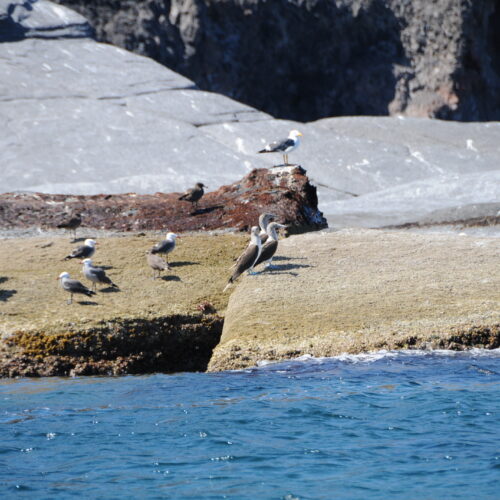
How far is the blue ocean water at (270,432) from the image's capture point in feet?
23.6

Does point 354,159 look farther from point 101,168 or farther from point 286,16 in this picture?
point 286,16

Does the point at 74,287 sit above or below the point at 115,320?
above

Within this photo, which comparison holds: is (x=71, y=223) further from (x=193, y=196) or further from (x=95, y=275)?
(x=95, y=275)

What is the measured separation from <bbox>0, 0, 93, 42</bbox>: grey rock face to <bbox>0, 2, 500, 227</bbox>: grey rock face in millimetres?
440

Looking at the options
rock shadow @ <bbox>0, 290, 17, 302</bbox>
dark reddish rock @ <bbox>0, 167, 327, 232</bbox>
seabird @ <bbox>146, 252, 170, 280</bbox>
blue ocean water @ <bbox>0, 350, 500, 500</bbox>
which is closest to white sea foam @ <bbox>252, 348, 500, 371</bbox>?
blue ocean water @ <bbox>0, 350, 500, 500</bbox>

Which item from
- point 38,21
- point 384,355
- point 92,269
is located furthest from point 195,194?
point 38,21

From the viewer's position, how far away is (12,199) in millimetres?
19672

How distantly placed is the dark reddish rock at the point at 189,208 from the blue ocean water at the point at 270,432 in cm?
753

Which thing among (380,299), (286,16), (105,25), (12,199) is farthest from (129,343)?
(286,16)

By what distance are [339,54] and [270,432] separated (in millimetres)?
43289

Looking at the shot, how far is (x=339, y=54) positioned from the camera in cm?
4931

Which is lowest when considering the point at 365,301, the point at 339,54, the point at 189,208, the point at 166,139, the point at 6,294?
the point at 166,139

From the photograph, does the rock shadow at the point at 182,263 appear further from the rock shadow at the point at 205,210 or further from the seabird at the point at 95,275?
the rock shadow at the point at 205,210

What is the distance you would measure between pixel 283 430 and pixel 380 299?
4278 millimetres
